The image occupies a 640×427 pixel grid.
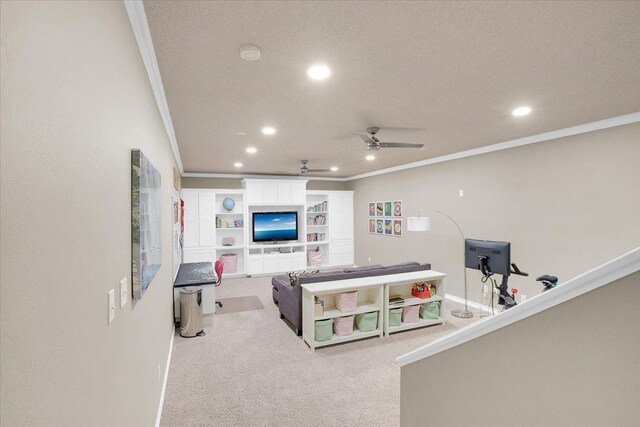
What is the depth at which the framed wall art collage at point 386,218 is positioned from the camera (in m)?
7.19

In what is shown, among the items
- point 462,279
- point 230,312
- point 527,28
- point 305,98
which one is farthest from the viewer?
point 462,279

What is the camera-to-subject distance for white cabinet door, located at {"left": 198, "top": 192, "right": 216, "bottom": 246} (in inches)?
295

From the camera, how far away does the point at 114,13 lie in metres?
1.22

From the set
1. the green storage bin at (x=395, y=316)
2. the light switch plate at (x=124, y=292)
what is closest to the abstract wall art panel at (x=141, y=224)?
the light switch plate at (x=124, y=292)

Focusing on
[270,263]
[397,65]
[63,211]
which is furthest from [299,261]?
[63,211]

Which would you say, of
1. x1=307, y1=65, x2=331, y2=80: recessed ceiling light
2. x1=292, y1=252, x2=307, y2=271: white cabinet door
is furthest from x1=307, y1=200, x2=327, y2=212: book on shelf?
x1=307, y1=65, x2=331, y2=80: recessed ceiling light

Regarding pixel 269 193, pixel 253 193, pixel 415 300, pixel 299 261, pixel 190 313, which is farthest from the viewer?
pixel 299 261

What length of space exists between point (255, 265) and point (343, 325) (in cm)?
437

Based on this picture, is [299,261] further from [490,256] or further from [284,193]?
[490,256]

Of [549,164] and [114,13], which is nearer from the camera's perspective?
[114,13]

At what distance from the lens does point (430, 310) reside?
4426mm

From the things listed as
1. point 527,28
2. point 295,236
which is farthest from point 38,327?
point 295,236

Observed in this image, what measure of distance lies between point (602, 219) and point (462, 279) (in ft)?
7.29

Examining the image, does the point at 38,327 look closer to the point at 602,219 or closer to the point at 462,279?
the point at 602,219
